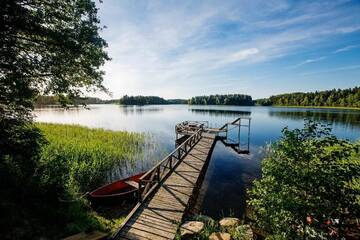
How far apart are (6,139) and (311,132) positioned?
974 centimetres

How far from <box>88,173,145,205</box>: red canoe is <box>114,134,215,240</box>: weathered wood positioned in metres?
1.91

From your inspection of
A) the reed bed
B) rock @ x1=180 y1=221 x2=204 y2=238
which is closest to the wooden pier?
rock @ x1=180 y1=221 x2=204 y2=238

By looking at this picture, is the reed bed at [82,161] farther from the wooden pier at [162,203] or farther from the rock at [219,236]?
the rock at [219,236]

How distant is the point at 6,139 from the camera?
7.77 meters

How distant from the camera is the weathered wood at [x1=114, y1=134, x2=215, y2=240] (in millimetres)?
7102

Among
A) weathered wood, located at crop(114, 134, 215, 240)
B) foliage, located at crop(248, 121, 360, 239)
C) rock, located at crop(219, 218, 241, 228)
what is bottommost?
rock, located at crop(219, 218, 241, 228)

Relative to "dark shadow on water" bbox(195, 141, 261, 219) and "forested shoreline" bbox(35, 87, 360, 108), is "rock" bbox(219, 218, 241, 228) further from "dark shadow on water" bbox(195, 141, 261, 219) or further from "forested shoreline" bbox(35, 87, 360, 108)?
"forested shoreline" bbox(35, 87, 360, 108)

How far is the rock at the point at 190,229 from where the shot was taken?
6.95 metres

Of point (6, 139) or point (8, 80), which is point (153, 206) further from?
point (8, 80)

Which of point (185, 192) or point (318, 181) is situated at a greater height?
point (318, 181)

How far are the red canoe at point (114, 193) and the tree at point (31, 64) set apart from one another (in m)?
3.47

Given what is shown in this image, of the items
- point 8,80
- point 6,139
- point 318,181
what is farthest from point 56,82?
point 318,181

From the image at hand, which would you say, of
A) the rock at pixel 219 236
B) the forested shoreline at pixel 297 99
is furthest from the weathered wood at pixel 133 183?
the forested shoreline at pixel 297 99

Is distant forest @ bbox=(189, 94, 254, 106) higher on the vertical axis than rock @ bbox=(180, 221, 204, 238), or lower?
higher
